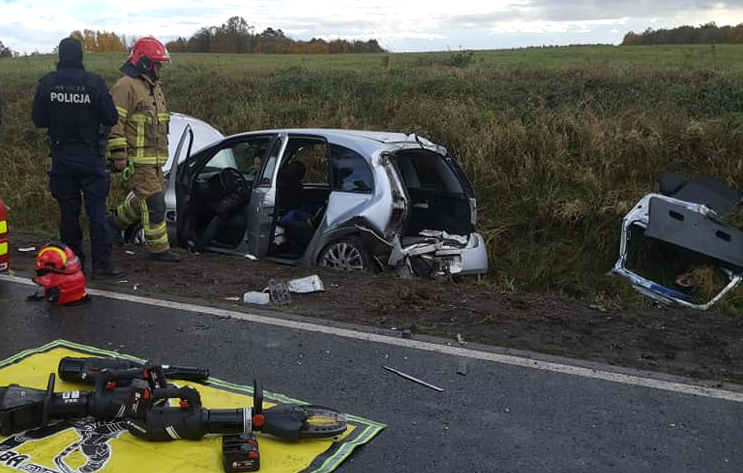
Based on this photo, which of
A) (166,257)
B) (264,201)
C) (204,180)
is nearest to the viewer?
(264,201)

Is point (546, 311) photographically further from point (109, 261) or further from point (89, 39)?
point (89, 39)

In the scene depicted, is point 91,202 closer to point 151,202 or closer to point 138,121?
point 151,202

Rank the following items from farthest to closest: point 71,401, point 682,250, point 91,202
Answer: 1. point 682,250
2. point 91,202
3. point 71,401

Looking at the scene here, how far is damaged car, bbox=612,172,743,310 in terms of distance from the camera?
670cm

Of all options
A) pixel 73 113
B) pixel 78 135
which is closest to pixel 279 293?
pixel 78 135

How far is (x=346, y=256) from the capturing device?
6.44 meters

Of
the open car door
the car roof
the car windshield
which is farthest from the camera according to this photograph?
the car windshield

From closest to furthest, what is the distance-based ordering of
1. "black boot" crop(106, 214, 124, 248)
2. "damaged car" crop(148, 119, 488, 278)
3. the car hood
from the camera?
"damaged car" crop(148, 119, 488, 278)
"black boot" crop(106, 214, 124, 248)
the car hood

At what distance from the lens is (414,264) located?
6.33 m

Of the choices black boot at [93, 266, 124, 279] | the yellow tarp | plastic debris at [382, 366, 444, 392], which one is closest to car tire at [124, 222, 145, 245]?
black boot at [93, 266, 124, 279]

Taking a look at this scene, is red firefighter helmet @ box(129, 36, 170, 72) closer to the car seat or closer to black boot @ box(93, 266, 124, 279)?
the car seat

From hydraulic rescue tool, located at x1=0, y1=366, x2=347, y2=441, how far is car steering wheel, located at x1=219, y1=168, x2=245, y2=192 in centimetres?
388

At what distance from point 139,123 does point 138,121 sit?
0.02 m

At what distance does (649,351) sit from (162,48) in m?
4.94
